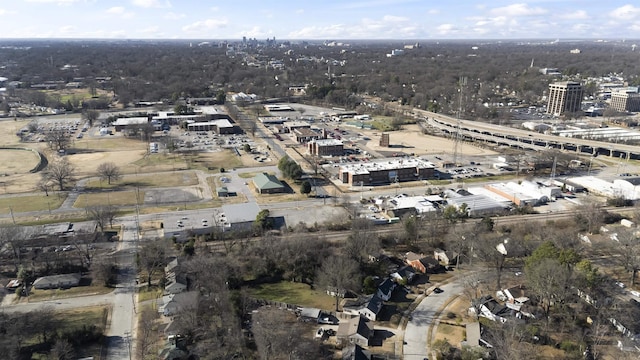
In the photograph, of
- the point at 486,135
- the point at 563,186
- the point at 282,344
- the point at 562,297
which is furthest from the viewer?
the point at 486,135

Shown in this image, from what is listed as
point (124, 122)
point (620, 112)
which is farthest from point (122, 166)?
point (620, 112)

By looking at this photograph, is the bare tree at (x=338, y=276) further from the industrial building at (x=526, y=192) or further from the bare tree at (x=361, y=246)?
the industrial building at (x=526, y=192)

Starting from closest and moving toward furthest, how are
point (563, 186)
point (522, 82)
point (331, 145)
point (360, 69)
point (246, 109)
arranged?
point (563, 186), point (331, 145), point (246, 109), point (522, 82), point (360, 69)

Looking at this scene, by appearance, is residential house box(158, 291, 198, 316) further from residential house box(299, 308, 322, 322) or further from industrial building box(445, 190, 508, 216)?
industrial building box(445, 190, 508, 216)

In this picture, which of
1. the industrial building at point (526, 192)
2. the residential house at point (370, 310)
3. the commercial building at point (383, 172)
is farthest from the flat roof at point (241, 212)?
the industrial building at point (526, 192)

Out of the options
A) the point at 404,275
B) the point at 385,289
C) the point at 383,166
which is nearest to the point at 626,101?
the point at 383,166

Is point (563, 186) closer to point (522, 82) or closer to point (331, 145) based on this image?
point (331, 145)
